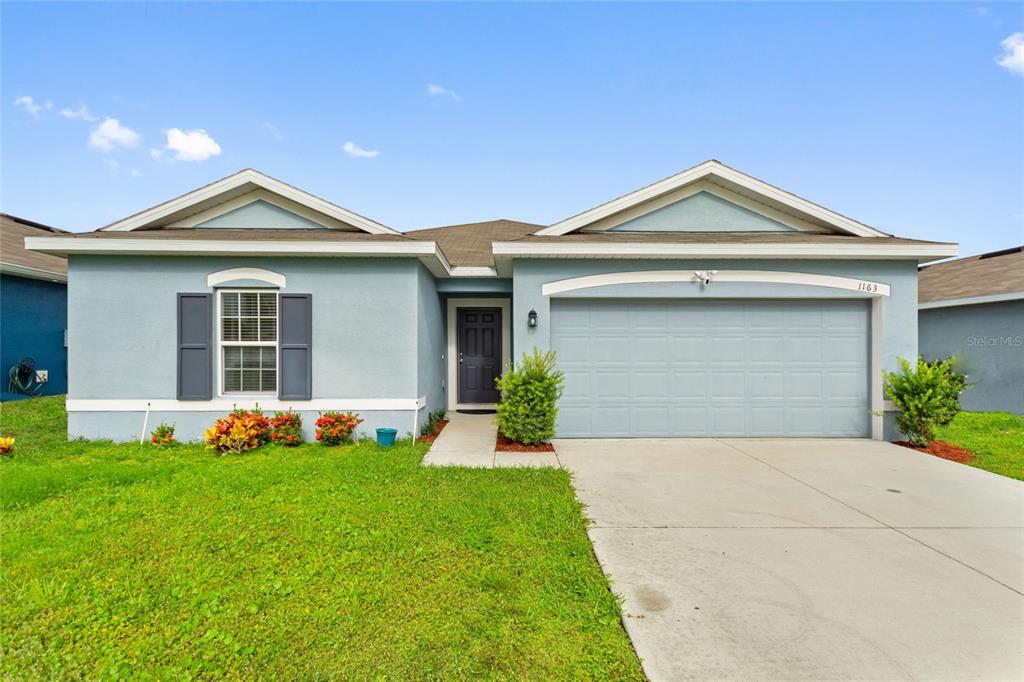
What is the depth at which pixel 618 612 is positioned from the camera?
2660 mm

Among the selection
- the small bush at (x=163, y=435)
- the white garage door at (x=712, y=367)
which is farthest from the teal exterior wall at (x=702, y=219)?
the small bush at (x=163, y=435)

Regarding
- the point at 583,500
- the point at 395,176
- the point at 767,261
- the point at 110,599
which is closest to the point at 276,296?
the point at 110,599

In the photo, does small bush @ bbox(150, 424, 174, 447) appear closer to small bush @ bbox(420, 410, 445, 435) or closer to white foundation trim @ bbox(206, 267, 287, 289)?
white foundation trim @ bbox(206, 267, 287, 289)

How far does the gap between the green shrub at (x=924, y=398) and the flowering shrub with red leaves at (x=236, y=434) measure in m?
9.79

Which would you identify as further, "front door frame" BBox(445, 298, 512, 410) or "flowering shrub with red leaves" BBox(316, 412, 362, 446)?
"front door frame" BBox(445, 298, 512, 410)

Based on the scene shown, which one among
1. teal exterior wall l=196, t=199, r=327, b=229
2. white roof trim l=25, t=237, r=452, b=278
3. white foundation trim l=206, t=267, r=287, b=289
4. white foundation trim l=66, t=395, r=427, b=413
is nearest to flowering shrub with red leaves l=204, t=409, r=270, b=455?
white foundation trim l=66, t=395, r=427, b=413

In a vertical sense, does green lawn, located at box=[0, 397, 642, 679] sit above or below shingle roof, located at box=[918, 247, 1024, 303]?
below

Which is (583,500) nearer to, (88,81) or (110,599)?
(110,599)

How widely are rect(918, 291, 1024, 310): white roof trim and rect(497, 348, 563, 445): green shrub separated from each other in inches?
427

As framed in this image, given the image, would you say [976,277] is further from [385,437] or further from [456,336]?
[385,437]

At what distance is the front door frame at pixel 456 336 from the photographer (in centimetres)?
1005

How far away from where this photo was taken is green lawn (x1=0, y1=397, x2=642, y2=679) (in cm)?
228

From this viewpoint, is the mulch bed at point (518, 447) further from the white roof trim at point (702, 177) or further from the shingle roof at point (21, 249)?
the shingle roof at point (21, 249)

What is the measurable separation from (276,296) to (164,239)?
1738 millimetres
